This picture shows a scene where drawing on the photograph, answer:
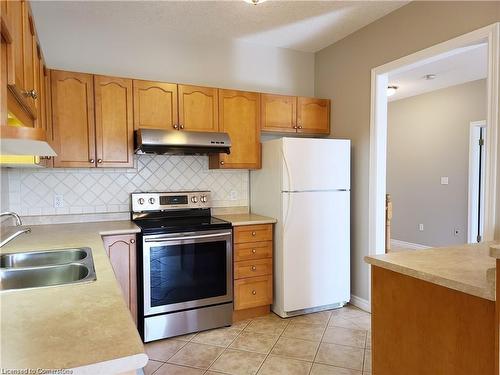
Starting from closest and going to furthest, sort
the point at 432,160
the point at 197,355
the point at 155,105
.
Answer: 1. the point at 197,355
2. the point at 155,105
3. the point at 432,160

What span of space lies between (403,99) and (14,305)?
20.3 feet

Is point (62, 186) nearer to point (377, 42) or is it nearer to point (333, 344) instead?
point (333, 344)

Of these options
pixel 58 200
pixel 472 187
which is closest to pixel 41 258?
pixel 58 200

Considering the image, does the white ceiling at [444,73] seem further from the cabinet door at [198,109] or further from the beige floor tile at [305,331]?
the beige floor tile at [305,331]

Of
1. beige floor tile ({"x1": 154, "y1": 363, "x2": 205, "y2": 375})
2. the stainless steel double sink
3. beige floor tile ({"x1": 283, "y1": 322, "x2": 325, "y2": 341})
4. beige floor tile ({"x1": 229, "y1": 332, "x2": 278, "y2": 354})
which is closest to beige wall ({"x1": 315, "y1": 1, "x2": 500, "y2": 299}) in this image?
beige floor tile ({"x1": 283, "y1": 322, "x2": 325, "y2": 341})

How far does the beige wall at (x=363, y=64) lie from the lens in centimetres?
262

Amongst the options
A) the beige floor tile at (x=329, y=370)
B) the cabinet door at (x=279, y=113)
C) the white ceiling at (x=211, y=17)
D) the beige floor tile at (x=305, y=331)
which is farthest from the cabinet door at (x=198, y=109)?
the beige floor tile at (x=329, y=370)

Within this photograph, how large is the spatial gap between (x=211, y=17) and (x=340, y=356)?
295 cm

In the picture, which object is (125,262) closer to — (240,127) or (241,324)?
(241,324)

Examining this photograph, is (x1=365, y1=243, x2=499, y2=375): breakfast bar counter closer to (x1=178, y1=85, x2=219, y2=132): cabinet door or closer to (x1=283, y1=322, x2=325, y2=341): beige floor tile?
(x1=283, y1=322, x2=325, y2=341): beige floor tile

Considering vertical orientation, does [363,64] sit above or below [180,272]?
above

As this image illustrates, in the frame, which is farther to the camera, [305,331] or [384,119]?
[384,119]

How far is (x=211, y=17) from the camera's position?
3053 mm

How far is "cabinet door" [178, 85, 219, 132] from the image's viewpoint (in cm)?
311
